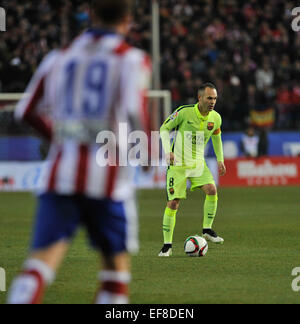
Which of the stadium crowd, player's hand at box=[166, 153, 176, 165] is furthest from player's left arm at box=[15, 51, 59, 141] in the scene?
the stadium crowd

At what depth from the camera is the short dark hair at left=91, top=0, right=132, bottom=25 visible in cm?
467

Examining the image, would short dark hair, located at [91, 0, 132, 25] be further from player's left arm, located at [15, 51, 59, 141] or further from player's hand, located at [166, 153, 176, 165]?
player's hand, located at [166, 153, 176, 165]

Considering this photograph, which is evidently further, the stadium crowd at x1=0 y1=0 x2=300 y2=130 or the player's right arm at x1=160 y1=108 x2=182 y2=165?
the stadium crowd at x1=0 y1=0 x2=300 y2=130

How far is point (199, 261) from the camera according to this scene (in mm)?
9750

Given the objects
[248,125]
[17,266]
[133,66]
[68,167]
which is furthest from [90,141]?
[248,125]

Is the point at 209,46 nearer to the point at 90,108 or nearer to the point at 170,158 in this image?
the point at 170,158

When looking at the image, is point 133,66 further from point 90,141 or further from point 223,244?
point 223,244

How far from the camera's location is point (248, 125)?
24812mm

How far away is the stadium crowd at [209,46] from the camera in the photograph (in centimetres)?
2453

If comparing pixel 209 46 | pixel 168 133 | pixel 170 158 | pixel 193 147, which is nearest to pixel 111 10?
pixel 170 158

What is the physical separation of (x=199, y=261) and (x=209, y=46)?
17.0 m

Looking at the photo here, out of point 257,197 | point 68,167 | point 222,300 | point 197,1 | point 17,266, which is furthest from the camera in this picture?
point 197,1

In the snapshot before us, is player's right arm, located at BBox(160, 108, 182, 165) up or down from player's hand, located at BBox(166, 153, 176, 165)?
up

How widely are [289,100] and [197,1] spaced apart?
5.71 metres
